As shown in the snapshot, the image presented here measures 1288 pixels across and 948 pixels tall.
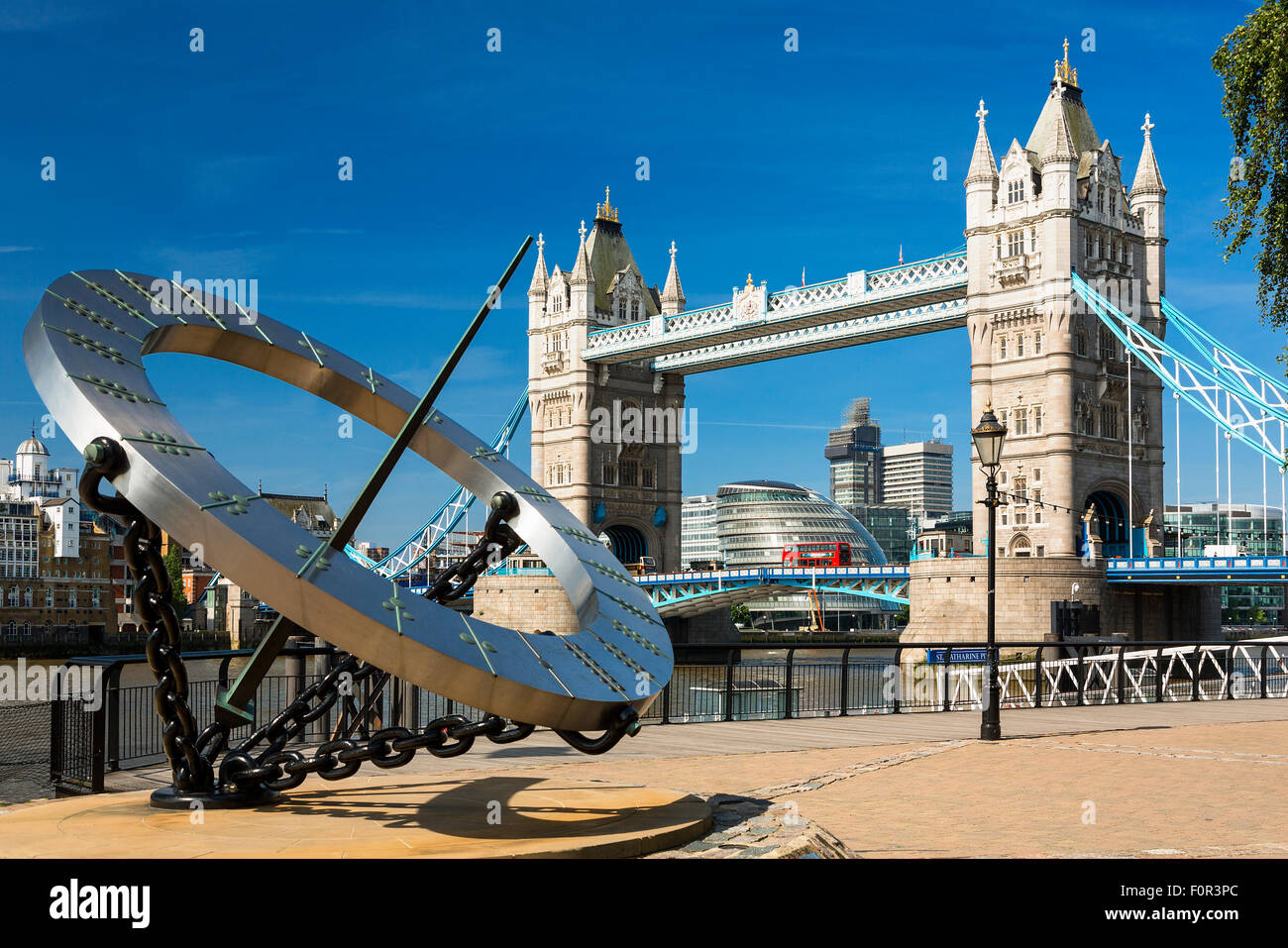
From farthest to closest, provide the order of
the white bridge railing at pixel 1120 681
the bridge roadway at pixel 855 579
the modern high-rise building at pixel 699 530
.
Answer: the modern high-rise building at pixel 699 530
the bridge roadway at pixel 855 579
the white bridge railing at pixel 1120 681

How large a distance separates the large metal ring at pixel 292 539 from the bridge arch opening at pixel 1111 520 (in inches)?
1676

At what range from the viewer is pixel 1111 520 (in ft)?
157

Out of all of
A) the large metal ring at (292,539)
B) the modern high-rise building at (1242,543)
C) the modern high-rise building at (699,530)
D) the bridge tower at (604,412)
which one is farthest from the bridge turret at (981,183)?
the modern high-rise building at (699,530)

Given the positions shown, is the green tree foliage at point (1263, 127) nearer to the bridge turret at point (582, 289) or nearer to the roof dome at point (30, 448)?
the bridge turret at point (582, 289)

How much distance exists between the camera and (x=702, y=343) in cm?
6184

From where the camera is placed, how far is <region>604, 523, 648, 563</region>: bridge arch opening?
70.1 meters

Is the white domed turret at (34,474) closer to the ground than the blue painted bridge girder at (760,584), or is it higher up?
higher up

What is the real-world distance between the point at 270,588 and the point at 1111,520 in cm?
4648

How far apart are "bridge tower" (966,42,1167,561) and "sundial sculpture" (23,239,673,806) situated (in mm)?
40213

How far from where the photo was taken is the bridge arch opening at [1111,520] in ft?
156

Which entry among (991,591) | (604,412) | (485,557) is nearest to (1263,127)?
(991,591)

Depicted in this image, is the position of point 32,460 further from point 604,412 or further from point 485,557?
point 485,557
